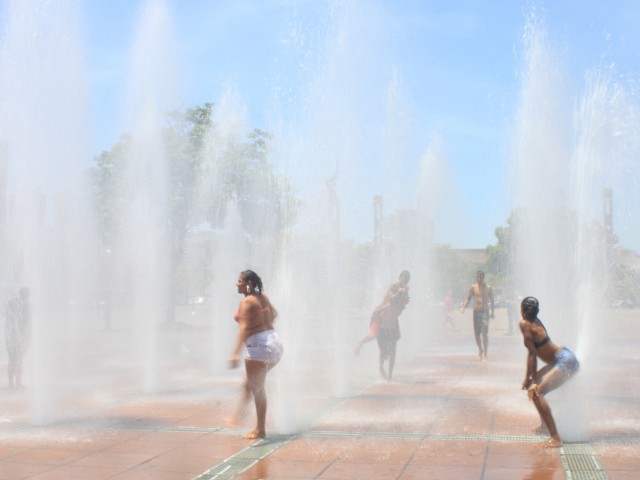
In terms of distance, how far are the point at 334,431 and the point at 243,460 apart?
1.30m

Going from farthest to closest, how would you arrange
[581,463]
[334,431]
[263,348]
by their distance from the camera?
[334,431]
[263,348]
[581,463]

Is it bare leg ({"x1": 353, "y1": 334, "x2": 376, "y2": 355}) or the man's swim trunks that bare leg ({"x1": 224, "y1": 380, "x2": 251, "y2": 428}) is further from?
the man's swim trunks

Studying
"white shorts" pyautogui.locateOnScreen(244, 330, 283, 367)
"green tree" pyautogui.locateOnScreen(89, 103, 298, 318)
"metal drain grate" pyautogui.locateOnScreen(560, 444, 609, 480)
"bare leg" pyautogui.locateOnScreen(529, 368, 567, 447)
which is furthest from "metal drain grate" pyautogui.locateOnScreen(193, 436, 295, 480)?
"green tree" pyautogui.locateOnScreen(89, 103, 298, 318)

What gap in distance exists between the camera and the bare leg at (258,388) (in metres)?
6.55

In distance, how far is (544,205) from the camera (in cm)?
1177

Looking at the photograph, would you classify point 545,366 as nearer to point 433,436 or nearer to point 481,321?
point 433,436

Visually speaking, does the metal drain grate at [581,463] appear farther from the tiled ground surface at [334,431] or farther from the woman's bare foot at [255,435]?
the woman's bare foot at [255,435]

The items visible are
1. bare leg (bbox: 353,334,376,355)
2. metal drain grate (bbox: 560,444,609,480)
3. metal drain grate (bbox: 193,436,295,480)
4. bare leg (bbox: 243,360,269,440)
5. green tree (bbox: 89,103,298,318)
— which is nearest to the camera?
metal drain grate (bbox: 560,444,609,480)

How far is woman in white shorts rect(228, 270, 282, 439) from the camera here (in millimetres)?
6539

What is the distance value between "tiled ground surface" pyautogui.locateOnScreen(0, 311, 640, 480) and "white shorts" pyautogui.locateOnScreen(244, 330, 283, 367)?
2.36 feet

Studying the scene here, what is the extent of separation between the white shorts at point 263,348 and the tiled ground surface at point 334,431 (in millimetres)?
720

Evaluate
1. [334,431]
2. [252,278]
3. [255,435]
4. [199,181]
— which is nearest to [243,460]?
[255,435]

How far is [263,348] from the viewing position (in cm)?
654

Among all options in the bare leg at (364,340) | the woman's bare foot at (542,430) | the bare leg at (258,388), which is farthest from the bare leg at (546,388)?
the bare leg at (364,340)
